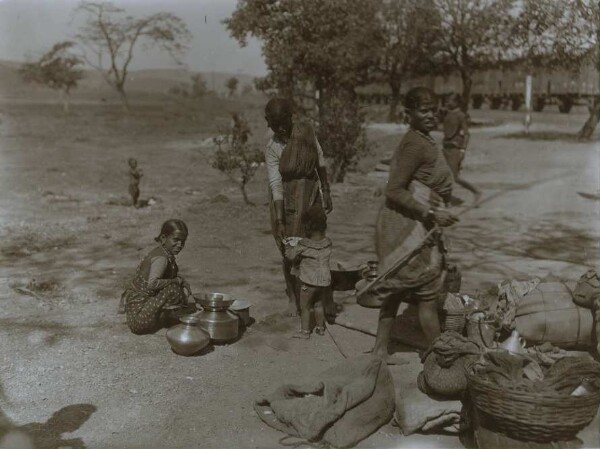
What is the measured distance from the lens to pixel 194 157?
64.6 ft

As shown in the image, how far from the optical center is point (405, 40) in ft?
94.2

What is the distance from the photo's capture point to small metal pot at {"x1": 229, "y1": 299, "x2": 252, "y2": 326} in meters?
5.14

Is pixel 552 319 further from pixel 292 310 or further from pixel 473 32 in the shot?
pixel 473 32

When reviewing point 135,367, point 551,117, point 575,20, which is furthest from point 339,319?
point 551,117

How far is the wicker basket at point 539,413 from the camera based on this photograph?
2.98 meters

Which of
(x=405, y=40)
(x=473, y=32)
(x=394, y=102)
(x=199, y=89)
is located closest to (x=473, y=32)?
(x=473, y=32)

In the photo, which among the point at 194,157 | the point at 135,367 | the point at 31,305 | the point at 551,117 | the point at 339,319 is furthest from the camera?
the point at 551,117

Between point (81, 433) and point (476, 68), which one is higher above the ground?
point (476, 68)

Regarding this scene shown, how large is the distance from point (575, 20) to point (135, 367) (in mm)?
18893

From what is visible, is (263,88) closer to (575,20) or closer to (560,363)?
(575,20)

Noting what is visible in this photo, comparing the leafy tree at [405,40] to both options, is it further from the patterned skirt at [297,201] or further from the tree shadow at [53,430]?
the tree shadow at [53,430]

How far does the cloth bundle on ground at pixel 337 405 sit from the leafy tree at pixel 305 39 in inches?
481

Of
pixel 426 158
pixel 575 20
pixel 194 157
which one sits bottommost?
pixel 194 157

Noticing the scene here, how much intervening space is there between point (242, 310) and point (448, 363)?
197 cm
